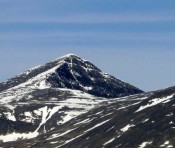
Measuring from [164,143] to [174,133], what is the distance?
11.5 meters

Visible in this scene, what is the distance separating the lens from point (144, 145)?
19238 cm

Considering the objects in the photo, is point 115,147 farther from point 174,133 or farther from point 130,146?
point 174,133

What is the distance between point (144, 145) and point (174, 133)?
12.3 m

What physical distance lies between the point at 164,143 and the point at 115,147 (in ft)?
62.5

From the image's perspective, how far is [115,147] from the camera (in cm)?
19862

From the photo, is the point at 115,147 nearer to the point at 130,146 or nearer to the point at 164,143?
the point at 130,146

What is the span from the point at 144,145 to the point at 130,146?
16.0ft

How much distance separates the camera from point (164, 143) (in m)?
187

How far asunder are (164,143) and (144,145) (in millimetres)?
7842

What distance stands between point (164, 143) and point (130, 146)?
12572 mm

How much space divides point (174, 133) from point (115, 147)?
20462mm

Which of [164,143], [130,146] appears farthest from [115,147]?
[164,143]

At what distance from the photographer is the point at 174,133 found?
197625 mm
